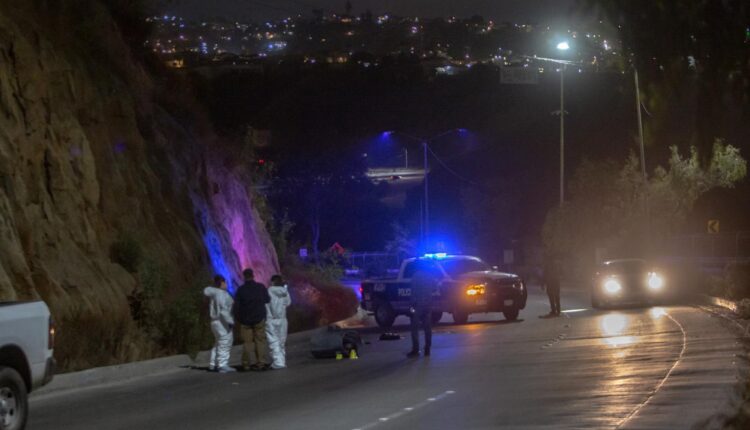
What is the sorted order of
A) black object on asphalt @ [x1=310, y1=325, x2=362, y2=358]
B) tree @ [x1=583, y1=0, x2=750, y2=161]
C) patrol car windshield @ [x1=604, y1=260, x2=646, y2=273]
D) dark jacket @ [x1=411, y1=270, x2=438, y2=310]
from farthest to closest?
patrol car windshield @ [x1=604, y1=260, x2=646, y2=273]
black object on asphalt @ [x1=310, y1=325, x2=362, y2=358]
dark jacket @ [x1=411, y1=270, x2=438, y2=310]
tree @ [x1=583, y1=0, x2=750, y2=161]

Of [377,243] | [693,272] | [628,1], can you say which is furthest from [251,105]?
[628,1]

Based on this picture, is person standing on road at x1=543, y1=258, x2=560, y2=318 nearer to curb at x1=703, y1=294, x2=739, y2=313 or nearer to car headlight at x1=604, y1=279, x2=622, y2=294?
car headlight at x1=604, y1=279, x2=622, y2=294

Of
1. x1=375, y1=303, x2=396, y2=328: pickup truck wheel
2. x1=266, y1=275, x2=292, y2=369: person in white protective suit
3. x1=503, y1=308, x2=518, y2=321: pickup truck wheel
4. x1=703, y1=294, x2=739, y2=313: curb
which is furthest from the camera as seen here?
x1=375, y1=303, x2=396, y2=328: pickup truck wheel

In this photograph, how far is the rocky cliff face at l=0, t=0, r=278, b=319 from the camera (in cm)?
2097

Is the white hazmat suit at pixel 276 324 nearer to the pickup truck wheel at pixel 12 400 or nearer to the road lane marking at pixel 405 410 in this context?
the road lane marking at pixel 405 410

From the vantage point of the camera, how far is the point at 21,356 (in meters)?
13.3

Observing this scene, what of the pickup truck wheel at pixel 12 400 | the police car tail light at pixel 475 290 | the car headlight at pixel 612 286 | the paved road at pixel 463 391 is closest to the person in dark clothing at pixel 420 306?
the paved road at pixel 463 391

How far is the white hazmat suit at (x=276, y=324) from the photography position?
21438 millimetres

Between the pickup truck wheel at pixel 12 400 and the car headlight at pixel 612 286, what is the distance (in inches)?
997

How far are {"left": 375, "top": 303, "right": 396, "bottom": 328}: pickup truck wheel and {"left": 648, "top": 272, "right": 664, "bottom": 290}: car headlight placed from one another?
8583 millimetres

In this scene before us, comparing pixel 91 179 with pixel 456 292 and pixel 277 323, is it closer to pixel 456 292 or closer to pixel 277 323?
pixel 277 323

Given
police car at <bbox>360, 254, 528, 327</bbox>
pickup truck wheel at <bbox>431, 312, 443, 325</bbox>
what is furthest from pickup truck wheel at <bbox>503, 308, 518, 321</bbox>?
pickup truck wheel at <bbox>431, 312, 443, 325</bbox>

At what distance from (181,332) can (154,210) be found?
5.03m

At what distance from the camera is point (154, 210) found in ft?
88.3
